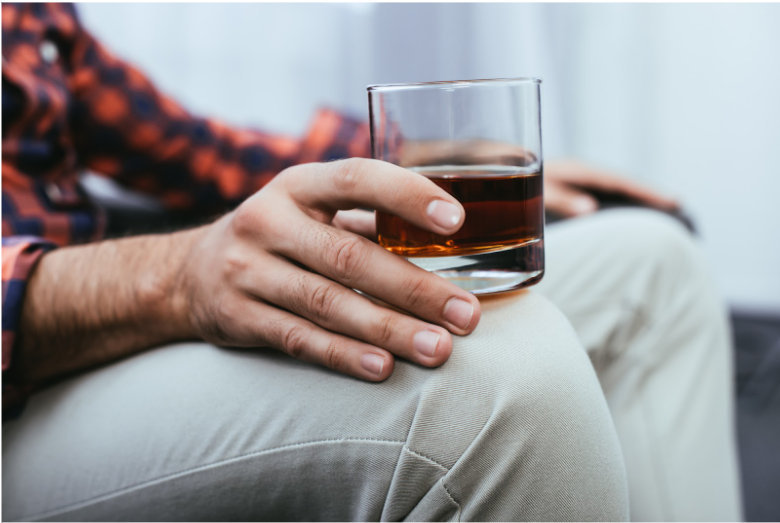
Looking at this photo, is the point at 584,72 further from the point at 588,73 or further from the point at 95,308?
the point at 95,308

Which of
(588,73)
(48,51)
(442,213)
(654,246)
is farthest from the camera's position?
(588,73)

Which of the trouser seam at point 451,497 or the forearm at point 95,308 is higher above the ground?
the forearm at point 95,308

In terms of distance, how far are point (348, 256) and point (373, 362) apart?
0.08 metres

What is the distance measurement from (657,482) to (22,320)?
27.6 inches

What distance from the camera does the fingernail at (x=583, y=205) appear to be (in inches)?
39.5

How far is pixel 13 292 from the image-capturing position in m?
0.55

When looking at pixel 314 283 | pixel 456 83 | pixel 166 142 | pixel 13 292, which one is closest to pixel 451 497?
pixel 314 283

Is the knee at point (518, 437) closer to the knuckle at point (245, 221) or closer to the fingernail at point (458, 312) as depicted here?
the fingernail at point (458, 312)

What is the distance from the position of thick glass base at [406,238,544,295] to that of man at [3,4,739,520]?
16mm

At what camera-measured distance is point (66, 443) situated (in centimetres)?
54

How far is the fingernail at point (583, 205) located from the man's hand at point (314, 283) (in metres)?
0.63

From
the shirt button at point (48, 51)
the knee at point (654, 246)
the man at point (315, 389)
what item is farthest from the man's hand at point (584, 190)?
the shirt button at point (48, 51)

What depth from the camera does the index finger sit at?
39cm

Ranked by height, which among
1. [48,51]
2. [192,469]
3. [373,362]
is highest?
[48,51]
